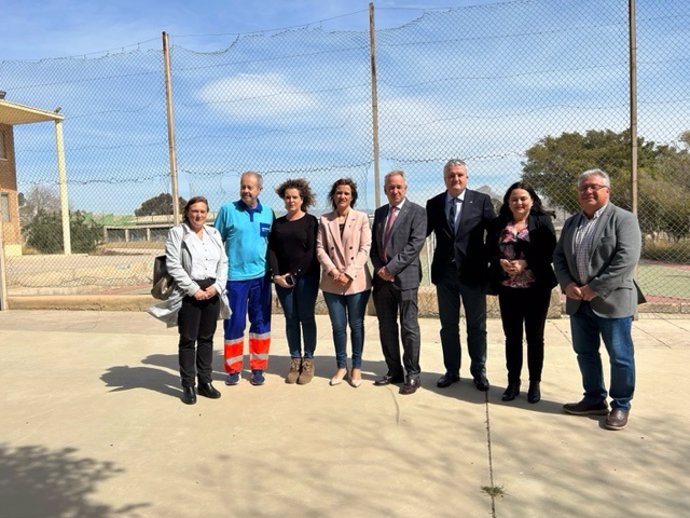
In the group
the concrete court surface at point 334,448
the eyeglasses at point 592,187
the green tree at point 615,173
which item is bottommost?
the concrete court surface at point 334,448

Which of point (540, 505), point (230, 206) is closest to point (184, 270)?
point (230, 206)

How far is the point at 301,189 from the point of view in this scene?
15.4 feet

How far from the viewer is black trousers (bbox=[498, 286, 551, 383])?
394cm

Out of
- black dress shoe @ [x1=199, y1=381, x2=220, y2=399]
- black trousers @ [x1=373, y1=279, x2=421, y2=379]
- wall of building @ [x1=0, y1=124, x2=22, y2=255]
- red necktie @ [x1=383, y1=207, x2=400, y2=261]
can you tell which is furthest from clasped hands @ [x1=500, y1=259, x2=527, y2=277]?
wall of building @ [x1=0, y1=124, x2=22, y2=255]

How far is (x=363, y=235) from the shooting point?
177 inches

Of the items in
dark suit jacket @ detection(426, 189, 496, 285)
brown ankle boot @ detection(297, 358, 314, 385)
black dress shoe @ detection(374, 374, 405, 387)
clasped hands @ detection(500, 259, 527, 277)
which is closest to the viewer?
clasped hands @ detection(500, 259, 527, 277)

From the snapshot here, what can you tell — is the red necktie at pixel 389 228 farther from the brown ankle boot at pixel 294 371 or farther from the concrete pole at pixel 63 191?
the concrete pole at pixel 63 191

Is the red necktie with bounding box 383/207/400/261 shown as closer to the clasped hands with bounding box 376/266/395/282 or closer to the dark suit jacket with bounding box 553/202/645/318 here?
the clasped hands with bounding box 376/266/395/282

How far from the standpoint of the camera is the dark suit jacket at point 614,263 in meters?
3.43

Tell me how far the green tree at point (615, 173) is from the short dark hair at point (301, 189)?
2.93 m

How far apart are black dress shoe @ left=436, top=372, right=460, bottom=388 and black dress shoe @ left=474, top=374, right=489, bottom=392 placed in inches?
7.7

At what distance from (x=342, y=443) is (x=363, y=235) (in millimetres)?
1719

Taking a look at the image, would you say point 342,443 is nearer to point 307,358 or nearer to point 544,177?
point 307,358

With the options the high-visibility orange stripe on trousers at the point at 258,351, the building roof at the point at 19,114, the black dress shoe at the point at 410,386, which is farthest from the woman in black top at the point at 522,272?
the building roof at the point at 19,114
